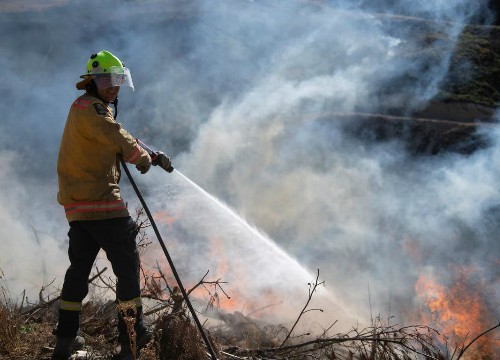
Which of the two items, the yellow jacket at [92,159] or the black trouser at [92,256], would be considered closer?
the yellow jacket at [92,159]

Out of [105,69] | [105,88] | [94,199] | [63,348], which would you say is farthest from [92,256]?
[105,69]

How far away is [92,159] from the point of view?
9.87 ft

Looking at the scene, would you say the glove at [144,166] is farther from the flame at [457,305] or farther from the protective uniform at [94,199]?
the flame at [457,305]

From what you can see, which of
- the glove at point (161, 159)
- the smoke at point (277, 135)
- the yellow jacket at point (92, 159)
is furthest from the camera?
the smoke at point (277, 135)

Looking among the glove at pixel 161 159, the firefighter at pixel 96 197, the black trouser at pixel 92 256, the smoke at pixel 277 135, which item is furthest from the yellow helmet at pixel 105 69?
the smoke at pixel 277 135

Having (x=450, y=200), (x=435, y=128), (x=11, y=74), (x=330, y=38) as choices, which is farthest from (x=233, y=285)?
(x=330, y=38)

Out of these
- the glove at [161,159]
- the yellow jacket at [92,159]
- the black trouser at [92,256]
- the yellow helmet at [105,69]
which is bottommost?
the black trouser at [92,256]

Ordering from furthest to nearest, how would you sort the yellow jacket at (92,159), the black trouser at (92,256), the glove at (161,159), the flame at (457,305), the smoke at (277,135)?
the smoke at (277,135) < the flame at (457,305) < the glove at (161,159) < the black trouser at (92,256) < the yellow jacket at (92,159)

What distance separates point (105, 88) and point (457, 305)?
566cm

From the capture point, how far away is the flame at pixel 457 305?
21.4ft

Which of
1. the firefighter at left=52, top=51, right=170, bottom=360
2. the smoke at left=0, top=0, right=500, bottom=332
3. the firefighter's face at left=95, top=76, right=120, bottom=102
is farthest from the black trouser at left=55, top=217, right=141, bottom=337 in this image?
the smoke at left=0, top=0, right=500, bottom=332

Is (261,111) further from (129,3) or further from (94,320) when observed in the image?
(94,320)

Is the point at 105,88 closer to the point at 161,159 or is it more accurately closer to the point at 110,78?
the point at 110,78

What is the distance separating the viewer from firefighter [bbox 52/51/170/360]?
296 cm
